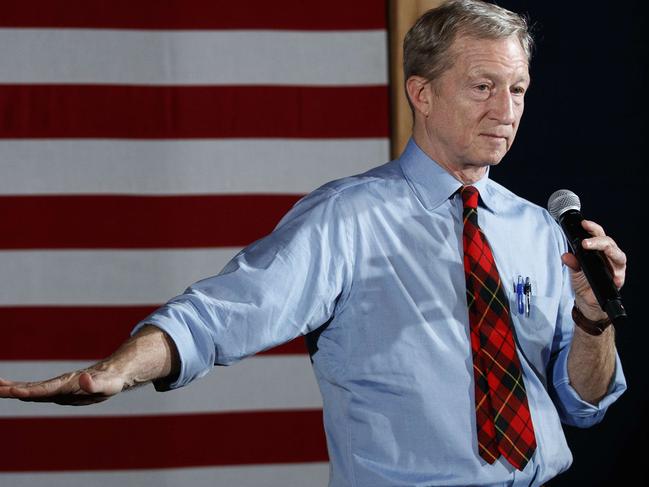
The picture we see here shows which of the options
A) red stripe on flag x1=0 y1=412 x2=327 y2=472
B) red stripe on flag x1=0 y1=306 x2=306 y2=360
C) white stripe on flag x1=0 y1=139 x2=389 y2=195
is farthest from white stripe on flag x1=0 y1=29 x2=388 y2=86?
red stripe on flag x1=0 y1=412 x2=327 y2=472

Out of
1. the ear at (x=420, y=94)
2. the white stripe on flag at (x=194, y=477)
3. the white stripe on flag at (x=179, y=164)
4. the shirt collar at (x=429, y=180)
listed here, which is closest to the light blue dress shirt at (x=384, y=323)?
the shirt collar at (x=429, y=180)

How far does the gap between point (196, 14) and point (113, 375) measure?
162cm

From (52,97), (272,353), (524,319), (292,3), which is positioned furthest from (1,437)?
(524,319)

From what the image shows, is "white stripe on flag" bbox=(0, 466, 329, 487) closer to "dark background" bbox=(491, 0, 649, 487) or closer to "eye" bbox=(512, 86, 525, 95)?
"dark background" bbox=(491, 0, 649, 487)

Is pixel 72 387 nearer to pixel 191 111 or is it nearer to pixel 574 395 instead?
pixel 574 395

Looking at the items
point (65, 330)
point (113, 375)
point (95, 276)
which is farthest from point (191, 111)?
point (113, 375)

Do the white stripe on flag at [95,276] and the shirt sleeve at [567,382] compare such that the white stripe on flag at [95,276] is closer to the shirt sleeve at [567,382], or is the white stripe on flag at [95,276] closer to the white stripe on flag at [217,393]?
the white stripe on flag at [217,393]

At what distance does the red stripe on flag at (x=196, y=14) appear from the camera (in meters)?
2.38

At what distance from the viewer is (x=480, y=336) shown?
1.35 m

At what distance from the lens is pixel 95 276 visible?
2371 millimetres

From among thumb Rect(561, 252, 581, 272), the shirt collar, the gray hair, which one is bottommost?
thumb Rect(561, 252, 581, 272)

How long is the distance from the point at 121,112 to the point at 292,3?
0.52 metres

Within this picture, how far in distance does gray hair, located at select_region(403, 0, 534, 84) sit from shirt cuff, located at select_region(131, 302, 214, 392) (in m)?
0.59

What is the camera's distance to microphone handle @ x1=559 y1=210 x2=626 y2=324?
1102 millimetres
